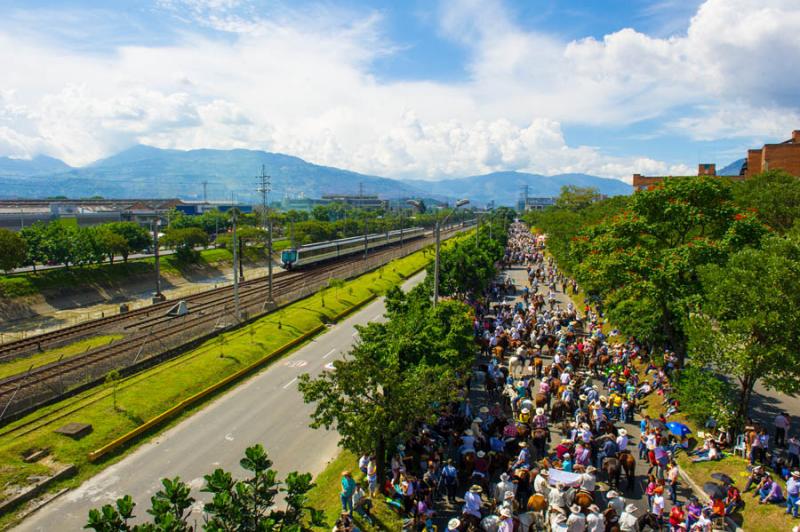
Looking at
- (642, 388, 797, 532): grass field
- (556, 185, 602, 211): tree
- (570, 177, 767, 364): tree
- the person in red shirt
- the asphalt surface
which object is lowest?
the asphalt surface

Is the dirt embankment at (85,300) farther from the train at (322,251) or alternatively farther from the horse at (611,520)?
the horse at (611,520)

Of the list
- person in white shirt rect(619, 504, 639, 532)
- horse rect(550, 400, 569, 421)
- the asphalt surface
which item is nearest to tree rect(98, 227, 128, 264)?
the asphalt surface

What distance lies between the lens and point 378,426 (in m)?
13.2

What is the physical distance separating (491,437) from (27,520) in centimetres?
1318

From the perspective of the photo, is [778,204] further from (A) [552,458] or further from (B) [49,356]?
(B) [49,356]

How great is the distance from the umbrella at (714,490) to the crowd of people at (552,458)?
190 millimetres

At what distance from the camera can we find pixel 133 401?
20.3 meters

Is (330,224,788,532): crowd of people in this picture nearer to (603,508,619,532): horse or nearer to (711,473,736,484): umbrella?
(603,508,619,532): horse

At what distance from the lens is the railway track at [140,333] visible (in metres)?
21.1

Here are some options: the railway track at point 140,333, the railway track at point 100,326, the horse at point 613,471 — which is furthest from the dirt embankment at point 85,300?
the horse at point 613,471

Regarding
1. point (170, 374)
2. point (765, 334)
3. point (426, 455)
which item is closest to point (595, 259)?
point (765, 334)

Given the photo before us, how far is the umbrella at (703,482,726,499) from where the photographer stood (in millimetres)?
13429

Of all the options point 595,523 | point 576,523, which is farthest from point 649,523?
point 576,523

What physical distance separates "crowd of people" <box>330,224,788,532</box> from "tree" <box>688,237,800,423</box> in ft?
8.14
